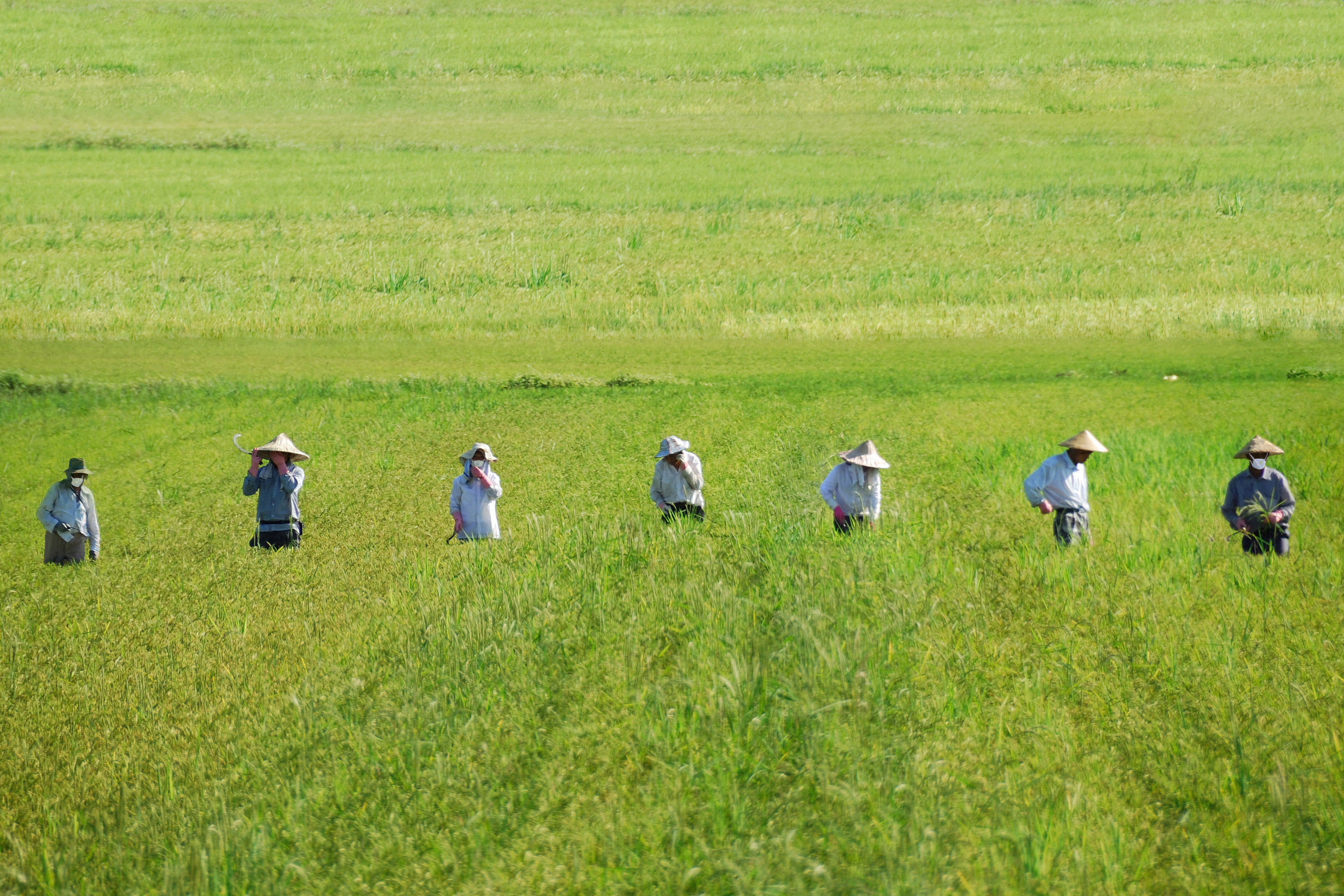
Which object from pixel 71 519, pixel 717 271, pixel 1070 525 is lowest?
pixel 1070 525

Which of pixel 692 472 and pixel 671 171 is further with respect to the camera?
Result: pixel 671 171

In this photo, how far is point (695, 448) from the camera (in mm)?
19969

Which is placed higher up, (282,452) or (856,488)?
(282,452)

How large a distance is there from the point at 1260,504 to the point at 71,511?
1306 cm

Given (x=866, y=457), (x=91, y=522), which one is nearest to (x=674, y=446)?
(x=866, y=457)

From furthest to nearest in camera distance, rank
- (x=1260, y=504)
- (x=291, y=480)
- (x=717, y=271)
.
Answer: (x=717, y=271) → (x=291, y=480) → (x=1260, y=504)

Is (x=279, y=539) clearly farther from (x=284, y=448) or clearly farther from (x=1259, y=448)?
(x=1259, y=448)

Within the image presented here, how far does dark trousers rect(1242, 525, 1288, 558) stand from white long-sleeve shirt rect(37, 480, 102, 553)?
1265 centimetres

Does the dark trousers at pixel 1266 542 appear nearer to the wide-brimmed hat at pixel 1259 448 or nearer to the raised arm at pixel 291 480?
the wide-brimmed hat at pixel 1259 448

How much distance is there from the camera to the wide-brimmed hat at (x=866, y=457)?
12734mm

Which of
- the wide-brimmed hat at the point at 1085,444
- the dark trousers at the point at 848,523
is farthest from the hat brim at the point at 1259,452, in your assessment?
the dark trousers at the point at 848,523

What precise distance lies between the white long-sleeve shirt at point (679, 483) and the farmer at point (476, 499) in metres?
1.79

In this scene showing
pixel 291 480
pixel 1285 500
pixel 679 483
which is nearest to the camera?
pixel 1285 500

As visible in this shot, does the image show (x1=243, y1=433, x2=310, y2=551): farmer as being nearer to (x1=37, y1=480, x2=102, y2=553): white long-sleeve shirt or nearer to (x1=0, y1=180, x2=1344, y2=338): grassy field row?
(x1=37, y1=480, x2=102, y2=553): white long-sleeve shirt
